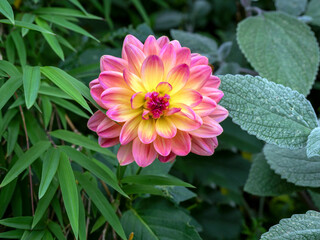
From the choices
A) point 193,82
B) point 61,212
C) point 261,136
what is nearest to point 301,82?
point 261,136

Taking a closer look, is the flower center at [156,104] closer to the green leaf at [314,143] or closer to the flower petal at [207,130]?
the flower petal at [207,130]

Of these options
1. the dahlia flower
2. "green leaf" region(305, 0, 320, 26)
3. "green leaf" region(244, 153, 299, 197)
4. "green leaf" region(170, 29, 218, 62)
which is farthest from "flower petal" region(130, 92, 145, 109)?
"green leaf" region(305, 0, 320, 26)

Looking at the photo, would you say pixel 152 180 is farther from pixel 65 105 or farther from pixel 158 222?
pixel 65 105

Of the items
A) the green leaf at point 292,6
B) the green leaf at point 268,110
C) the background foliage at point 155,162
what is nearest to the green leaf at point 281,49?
the background foliage at point 155,162

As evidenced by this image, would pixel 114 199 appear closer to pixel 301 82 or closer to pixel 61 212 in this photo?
pixel 61 212

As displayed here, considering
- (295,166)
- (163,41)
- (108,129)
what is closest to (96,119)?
Result: (108,129)

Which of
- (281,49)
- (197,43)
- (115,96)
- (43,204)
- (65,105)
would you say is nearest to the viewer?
(115,96)

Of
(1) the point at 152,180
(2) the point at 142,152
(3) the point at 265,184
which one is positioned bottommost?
(3) the point at 265,184
